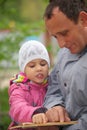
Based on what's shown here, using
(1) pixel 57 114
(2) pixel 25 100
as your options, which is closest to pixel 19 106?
(2) pixel 25 100

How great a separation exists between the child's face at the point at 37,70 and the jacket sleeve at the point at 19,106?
0.48 ft

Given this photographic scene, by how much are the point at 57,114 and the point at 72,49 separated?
1.63 feet

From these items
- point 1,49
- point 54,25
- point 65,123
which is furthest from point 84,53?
point 1,49

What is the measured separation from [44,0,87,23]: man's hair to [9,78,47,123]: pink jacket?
31.7 inches

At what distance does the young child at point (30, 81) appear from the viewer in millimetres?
3930

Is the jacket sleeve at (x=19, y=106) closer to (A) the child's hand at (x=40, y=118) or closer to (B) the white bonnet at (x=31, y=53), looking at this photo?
(A) the child's hand at (x=40, y=118)

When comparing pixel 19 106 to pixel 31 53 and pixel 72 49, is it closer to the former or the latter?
pixel 31 53

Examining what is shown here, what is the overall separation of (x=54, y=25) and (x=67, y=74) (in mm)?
378

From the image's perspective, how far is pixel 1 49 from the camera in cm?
922

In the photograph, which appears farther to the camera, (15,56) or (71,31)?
(15,56)

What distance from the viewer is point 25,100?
3949 mm

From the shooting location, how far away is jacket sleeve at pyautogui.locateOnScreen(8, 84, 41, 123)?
3732mm

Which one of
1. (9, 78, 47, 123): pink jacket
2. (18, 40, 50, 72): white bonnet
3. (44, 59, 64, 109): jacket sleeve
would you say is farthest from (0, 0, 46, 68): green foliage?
(44, 59, 64, 109): jacket sleeve

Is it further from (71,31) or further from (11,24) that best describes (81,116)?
(11,24)
